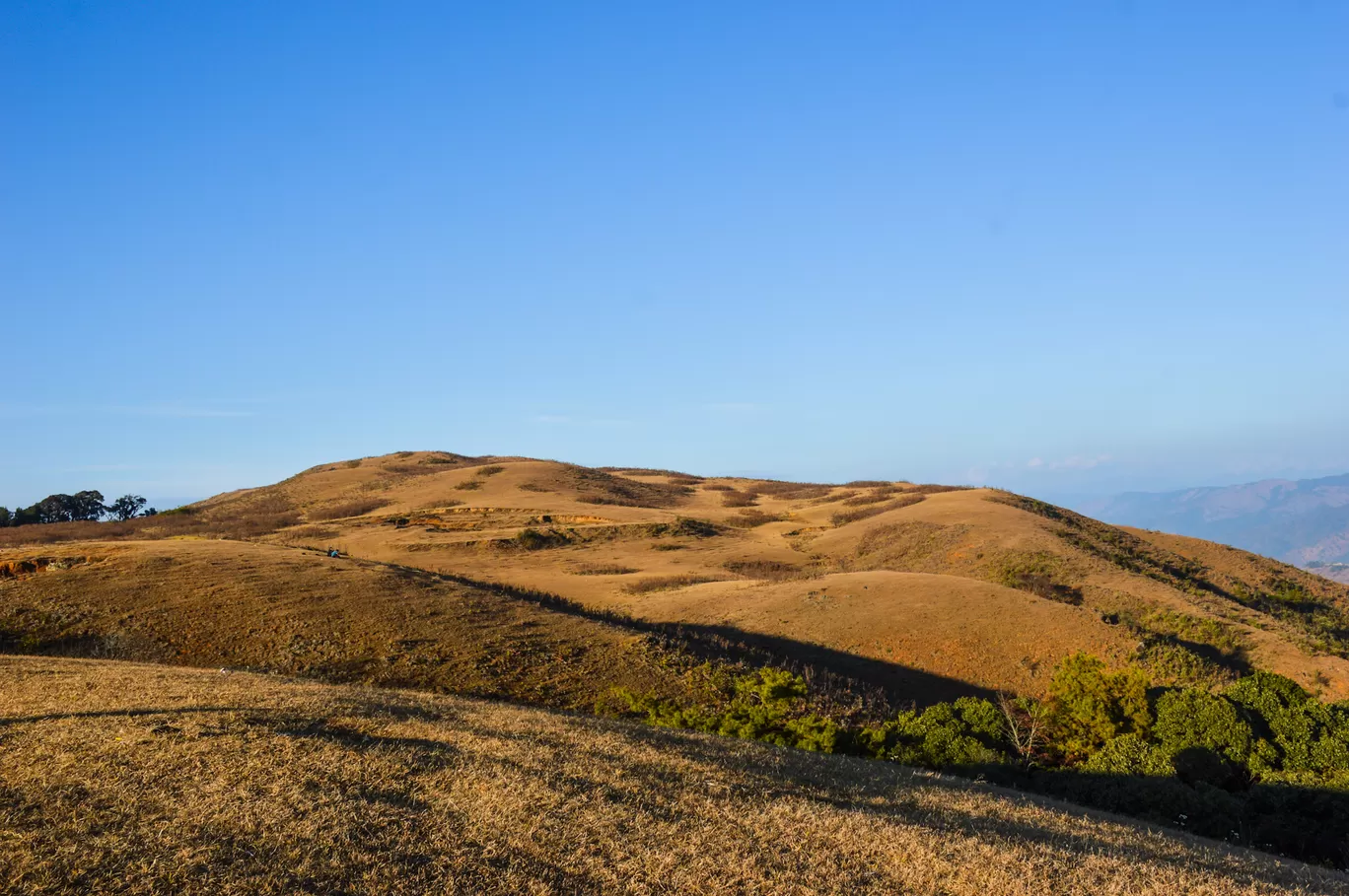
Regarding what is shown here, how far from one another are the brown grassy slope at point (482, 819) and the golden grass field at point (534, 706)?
0.04m

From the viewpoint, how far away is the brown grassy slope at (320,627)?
62.4 ft

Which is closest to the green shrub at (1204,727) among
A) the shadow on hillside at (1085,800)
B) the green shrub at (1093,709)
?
the green shrub at (1093,709)

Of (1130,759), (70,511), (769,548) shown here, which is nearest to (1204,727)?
(1130,759)

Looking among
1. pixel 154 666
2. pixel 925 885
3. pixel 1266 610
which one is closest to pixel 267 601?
pixel 154 666

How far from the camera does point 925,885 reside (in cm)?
743

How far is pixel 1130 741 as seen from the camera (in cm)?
1669

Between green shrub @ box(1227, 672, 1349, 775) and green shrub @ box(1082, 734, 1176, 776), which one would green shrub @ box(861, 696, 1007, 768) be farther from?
green shrub @ box(1227, 672, 1349, 775)

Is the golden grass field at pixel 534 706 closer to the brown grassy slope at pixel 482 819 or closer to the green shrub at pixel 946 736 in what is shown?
the brown grassy slope at pixel 482 819

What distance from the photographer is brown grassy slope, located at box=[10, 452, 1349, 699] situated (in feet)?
100

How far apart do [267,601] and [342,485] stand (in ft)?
199

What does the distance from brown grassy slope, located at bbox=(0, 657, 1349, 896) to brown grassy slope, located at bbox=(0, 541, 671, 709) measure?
22.4 feet

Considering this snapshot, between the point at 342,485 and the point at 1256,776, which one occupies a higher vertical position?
the point at 342,485

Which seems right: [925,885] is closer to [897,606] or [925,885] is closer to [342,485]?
[897,606]

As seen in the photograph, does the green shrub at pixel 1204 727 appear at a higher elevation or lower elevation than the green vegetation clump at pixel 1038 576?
lower
